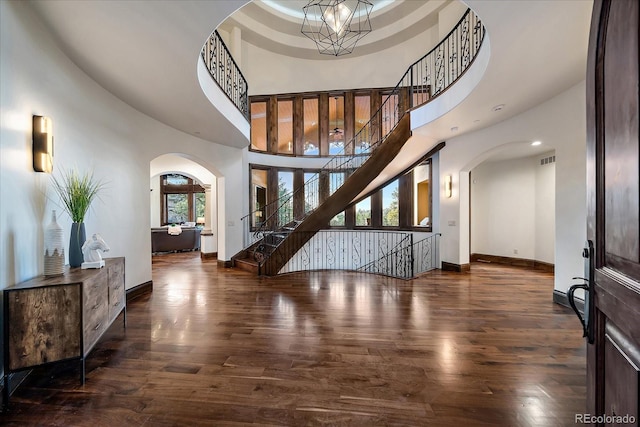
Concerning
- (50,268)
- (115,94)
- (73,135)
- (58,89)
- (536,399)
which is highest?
(115,94)

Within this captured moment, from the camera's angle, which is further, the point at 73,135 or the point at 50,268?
the point at 73,135

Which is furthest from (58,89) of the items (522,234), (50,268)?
(522,234)

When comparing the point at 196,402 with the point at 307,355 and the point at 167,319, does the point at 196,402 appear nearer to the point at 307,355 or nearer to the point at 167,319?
the point at 307,355

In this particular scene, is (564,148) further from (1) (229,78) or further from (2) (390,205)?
(1) (229,78)

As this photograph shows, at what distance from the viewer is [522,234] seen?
267 inches

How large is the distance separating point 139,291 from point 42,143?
2808mm

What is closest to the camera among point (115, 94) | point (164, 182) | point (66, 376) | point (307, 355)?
point (66, 376)

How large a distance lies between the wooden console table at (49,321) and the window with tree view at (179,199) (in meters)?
12.2

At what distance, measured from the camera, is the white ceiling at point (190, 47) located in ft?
7.24

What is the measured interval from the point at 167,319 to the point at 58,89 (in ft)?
9.62

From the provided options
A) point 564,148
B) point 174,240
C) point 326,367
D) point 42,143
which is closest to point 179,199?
point 174,240

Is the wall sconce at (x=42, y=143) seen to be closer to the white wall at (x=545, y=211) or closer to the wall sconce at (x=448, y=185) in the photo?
the wall sconce at (x=448, y=185)

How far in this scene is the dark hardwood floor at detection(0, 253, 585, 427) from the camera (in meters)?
1.81

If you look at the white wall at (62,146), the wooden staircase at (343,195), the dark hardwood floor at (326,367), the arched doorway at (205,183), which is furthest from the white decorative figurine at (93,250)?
the arched doorway at (205,183)
